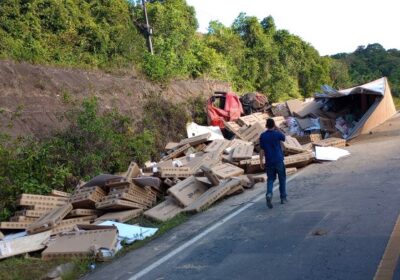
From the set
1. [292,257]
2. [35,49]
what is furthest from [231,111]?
[292,257]

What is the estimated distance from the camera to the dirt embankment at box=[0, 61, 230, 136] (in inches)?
564

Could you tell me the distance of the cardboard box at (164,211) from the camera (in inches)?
411

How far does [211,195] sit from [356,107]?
14.3 metres

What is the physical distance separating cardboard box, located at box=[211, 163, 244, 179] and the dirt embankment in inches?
202

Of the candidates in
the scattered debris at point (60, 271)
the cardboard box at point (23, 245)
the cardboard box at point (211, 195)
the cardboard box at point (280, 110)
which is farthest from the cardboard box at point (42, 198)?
the cardboard box at point (280, 110)

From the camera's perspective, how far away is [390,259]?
5547mm

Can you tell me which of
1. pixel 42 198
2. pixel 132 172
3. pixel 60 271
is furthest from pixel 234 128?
pixel 60 271

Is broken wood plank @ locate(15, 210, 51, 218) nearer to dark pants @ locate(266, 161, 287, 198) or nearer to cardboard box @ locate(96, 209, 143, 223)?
cardboard box @ locate(96, 209, 143, 223)

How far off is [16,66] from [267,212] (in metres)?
10.9

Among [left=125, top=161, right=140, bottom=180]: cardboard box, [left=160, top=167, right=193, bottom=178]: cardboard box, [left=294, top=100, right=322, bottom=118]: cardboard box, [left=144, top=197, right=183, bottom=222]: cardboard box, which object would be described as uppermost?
[left=294, top=100, right=322, bottom=118]: cardboard box

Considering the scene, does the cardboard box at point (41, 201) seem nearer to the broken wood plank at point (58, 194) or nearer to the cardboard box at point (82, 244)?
the broken wood plank at point (58, 194)

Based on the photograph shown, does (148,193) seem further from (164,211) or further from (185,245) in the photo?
(185,245)

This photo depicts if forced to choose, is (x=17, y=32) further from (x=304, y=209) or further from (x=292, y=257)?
(x=292, y=257)

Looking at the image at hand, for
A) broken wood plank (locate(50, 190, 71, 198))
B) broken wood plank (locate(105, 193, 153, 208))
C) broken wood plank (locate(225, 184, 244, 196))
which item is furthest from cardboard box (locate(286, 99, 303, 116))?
broken wood plank (locate(50, 190, 71, 198))
